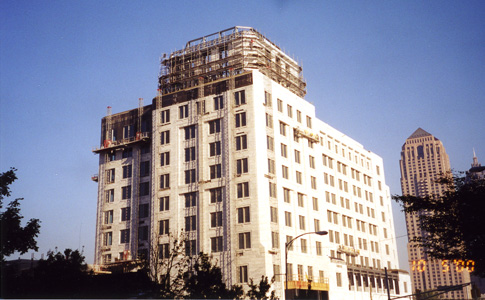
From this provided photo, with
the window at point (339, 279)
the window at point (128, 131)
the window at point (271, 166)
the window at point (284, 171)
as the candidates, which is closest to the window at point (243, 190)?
the window at point (271, 166)

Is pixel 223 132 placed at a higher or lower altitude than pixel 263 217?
higher

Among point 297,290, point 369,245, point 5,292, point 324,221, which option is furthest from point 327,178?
point 5,292

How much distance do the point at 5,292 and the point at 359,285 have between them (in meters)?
67.3

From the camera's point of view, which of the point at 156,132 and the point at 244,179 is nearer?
the point at 244,179

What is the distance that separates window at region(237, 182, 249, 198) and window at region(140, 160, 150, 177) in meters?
20.1

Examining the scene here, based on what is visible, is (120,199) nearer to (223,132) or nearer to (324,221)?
(223,132)

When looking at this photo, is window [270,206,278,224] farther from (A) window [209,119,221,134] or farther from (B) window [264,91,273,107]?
(B) window [264,91,273,107]

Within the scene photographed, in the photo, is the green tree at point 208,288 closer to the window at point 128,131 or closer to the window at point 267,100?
the window at point 267,100

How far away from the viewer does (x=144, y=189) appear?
89.6 meters

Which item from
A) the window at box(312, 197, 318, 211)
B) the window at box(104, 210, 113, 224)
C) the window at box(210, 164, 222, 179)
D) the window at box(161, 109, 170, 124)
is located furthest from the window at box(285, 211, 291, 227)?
the window at box(104, 210, 113, 224)

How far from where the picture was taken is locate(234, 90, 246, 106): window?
271 ft

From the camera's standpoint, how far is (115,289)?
6844 centimetres

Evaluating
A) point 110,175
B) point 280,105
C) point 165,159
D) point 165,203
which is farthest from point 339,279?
point 110,175

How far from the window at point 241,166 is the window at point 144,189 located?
1880 centimetres
